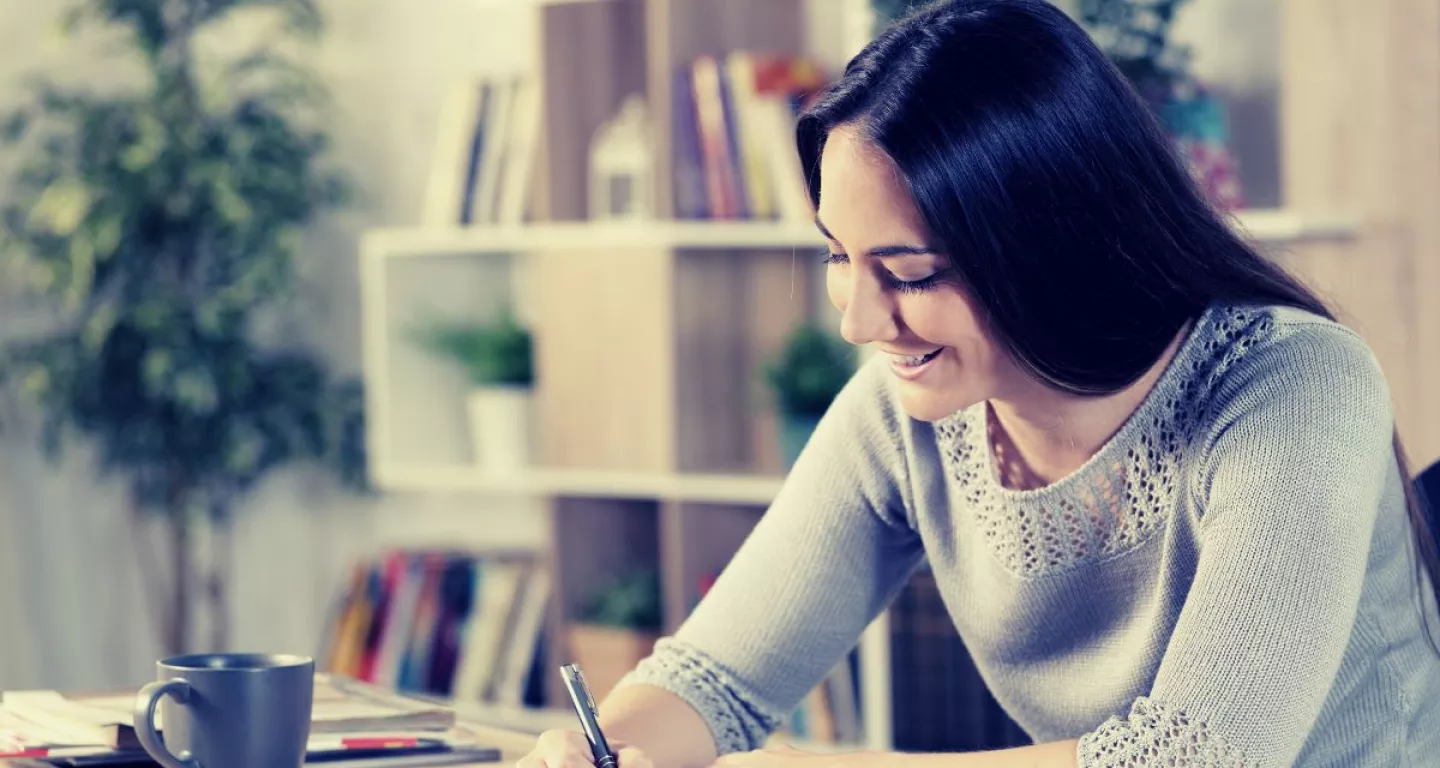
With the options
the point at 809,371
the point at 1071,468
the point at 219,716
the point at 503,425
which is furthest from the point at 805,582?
the point at 503,425

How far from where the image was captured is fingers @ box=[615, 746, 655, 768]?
116 centimetres

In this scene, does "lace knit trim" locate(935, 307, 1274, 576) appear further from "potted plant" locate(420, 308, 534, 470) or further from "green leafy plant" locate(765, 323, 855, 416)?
"potted plant" locate(420, 308, 534, 470)

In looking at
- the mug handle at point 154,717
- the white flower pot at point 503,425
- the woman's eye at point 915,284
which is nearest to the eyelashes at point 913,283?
the woman's eye at point 915,284

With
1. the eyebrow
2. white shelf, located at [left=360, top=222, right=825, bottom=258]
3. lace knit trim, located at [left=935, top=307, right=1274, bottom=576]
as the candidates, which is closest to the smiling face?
the eyebrow

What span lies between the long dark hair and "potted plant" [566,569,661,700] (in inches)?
73.6

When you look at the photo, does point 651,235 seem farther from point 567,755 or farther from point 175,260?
point 567,755

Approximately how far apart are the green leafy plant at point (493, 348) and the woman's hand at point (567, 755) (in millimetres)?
2075

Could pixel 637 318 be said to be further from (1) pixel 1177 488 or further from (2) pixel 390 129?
(1) pixel 1177 488

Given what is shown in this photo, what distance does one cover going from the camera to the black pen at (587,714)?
44.6 inches

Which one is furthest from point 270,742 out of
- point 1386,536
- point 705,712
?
point 1386,536

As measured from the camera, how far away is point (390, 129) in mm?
3729

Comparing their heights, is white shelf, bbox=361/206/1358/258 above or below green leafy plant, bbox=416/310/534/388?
above

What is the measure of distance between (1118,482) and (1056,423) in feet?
0.20

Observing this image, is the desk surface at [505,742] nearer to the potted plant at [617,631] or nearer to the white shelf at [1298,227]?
the white shelf at [1298,227]
